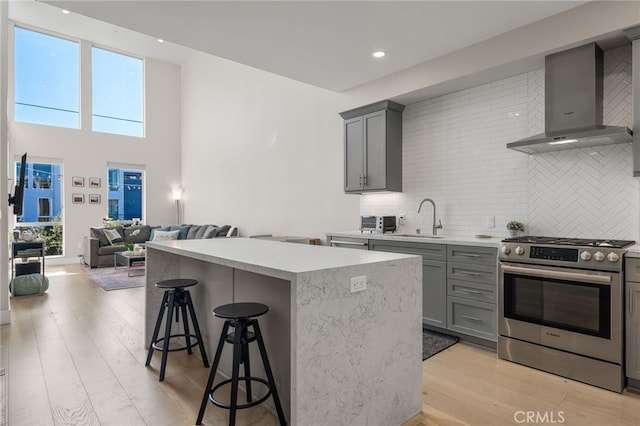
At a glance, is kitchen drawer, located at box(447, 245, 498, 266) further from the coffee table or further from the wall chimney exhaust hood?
the coffee table

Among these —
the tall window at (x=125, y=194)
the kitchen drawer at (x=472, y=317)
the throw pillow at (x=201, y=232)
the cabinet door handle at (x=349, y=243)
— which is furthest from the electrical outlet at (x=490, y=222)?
the tall window at (x=125, y=194)

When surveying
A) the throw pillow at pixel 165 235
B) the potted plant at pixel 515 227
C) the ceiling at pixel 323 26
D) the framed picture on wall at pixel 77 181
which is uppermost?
the ceiling at pixel 323 26

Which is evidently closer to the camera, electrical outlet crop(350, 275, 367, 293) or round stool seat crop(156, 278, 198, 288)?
electrical outlet crop(350, 275, 367, 293)

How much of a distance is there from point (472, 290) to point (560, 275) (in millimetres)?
753

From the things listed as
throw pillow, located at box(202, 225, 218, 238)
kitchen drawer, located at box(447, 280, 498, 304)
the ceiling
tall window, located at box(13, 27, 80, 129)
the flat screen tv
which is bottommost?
kitchen drawer, located at box(447, 280, 498, 304)

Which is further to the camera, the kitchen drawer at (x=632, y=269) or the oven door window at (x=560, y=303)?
the oven door window at (x=560, y=303)

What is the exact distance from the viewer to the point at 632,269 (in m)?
2.48

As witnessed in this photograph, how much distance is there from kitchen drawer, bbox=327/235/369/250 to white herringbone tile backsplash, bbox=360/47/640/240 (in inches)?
26.6

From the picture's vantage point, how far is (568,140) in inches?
116

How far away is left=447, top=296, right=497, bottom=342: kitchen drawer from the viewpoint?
3230 millimetres

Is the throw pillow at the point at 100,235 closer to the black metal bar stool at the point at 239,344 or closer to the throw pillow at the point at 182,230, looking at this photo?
the throw pillow at the point at 182,230

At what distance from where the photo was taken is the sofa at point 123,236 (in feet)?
25.1

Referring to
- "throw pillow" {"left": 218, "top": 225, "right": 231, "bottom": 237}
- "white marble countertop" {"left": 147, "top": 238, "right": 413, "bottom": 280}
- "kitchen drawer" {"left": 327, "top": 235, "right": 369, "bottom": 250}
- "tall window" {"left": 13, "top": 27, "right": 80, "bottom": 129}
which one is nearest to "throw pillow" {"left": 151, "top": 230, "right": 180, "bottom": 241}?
"throw pillow" {"left": 218, "top": 225, "right": 231, "bottom": 237}

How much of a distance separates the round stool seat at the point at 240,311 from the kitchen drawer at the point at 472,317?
2093 millimetres
